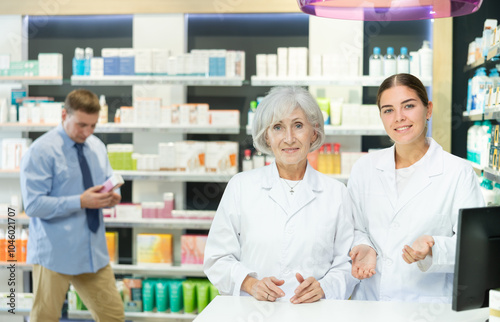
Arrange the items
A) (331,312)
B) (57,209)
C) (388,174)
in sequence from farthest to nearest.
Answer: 1. (57,209)
2. (388,174)
3. (331,312)

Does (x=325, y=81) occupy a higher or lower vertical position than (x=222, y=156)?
higher

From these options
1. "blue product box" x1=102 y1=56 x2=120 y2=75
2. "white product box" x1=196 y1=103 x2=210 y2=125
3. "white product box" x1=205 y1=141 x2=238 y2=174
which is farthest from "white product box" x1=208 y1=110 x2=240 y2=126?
"blue product box" x1=102 y1=56 x2=120 y2=75

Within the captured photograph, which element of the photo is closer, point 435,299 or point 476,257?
point 476,257

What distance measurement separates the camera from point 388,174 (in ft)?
8.07

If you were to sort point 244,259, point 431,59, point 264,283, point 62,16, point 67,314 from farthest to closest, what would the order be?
point 62,16, point 67,314, point 431,59, point 244,259, point 264,283

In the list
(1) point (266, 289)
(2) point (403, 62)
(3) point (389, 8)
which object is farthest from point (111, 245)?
(3) point (389, 8)

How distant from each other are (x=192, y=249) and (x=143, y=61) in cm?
176

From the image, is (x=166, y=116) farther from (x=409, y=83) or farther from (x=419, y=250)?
(x=419, y=250)

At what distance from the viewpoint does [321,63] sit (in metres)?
4.91

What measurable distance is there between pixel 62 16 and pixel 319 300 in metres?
4.59

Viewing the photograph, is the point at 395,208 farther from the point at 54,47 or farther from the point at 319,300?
the point at 54,47

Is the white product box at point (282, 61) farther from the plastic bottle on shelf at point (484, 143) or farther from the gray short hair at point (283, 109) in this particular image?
the gray short hair at point (283, 109)

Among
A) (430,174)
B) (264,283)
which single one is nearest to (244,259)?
(264,283)

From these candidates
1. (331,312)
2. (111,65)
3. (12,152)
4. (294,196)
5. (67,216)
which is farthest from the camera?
(12,152)
